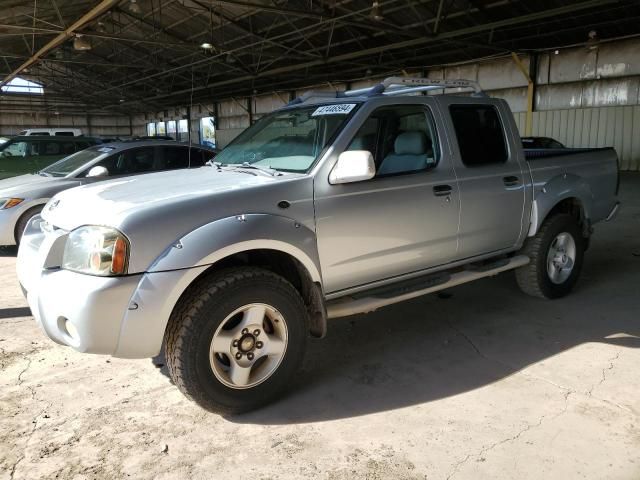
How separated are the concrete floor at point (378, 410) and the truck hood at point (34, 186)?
9.58 ft

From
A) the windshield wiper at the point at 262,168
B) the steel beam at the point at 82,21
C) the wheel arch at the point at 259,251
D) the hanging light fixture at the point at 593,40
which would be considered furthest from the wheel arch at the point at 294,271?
the hanging light fixture at the point at 593,40

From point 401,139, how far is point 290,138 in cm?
84

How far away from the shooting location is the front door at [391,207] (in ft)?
10.7

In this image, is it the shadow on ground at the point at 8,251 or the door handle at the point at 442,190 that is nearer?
the door handle at the point at 442,190

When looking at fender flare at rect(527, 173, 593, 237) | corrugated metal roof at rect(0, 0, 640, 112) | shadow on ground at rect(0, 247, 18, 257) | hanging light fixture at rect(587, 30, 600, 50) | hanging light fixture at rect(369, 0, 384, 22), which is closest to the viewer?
fender flare at rect(527, 173, 593, 237)

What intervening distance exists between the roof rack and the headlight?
Answer: 457cm

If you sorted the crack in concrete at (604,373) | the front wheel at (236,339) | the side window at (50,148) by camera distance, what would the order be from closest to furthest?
the front wheel at (236,339) < the crack in concrete at (604,373) < the side window at (50,148)

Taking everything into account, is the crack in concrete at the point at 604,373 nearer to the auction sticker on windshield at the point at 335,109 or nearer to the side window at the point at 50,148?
the auction sticker on windshield at the point at 335,109

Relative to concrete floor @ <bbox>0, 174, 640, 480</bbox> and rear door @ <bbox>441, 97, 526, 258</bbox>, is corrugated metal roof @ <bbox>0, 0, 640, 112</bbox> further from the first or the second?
concrete floor @ <bbox>0, 174, 640, 480</bbox>

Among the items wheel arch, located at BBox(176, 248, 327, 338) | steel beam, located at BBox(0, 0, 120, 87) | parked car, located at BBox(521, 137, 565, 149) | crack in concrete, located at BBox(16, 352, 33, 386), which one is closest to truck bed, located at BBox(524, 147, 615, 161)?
wheel arch, located at BBox(176, 248, 327, 338)

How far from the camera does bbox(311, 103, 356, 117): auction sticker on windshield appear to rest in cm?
361

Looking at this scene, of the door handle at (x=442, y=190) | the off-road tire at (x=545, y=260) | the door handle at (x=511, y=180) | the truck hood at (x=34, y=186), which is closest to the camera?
the door handle at (x=442, y=190)

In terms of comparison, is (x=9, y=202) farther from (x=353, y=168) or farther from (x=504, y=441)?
(x=504, y=441)

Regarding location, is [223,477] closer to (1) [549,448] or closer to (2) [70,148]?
(1) [549,448]
